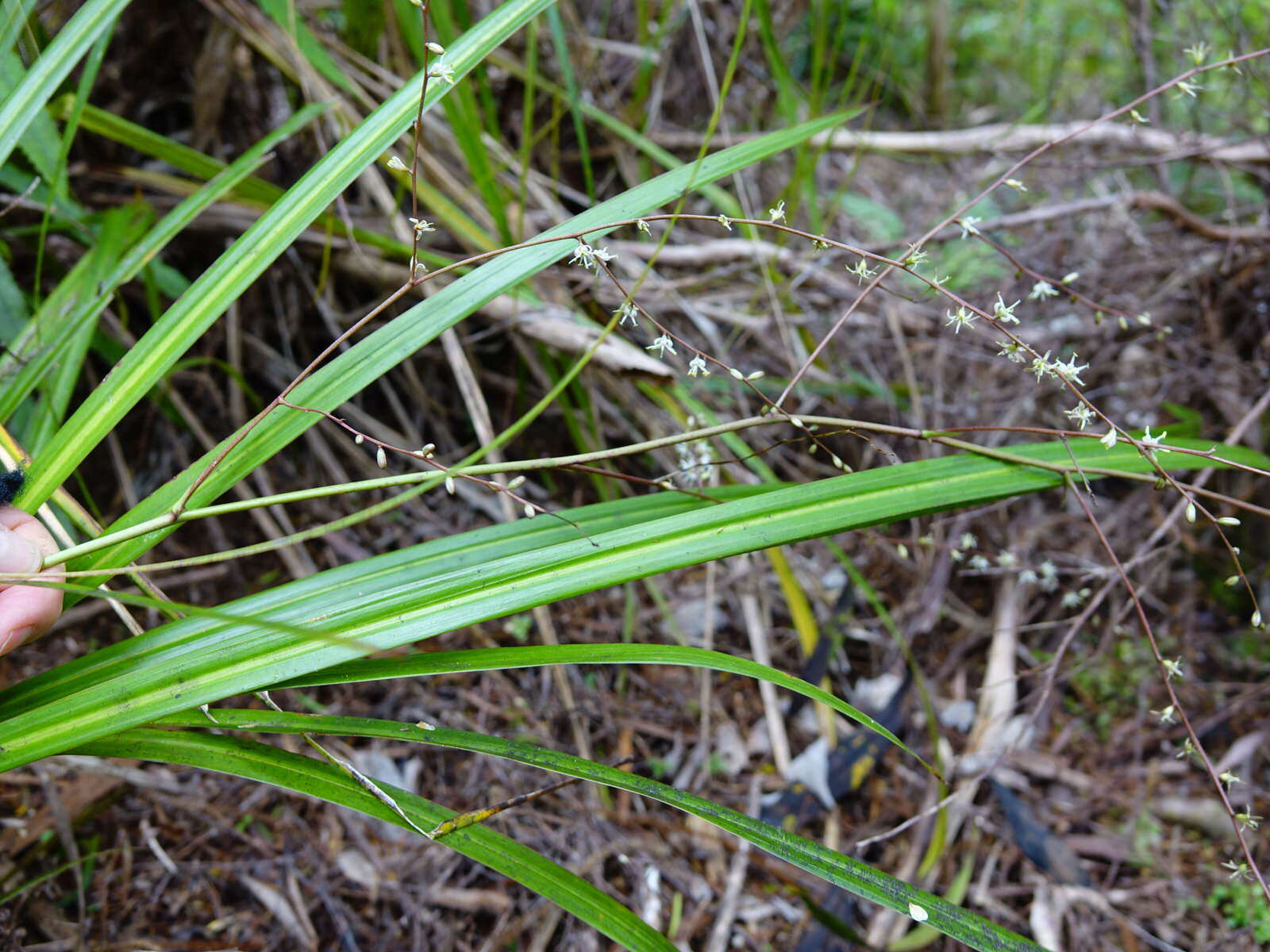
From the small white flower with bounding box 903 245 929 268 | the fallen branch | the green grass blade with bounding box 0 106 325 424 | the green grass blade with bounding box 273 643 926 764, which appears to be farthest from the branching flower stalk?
the fallen branch

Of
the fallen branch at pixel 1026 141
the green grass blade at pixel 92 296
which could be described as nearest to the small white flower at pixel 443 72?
the green grass blade at pixel 92 296

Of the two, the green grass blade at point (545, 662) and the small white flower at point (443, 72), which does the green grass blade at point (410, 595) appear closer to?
the green grass blade at point (545, 662)

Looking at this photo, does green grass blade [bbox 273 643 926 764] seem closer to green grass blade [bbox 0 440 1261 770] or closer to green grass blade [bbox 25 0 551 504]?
green grass blade [bbox 0 440 1261 770]

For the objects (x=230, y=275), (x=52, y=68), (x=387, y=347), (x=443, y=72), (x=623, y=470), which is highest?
(x=52, y=68)

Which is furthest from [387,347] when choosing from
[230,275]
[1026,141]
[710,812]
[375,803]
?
[1026,141]

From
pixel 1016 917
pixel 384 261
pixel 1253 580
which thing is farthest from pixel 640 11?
pixel 1016 917

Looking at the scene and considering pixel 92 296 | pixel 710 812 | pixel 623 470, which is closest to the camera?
pixel 710 812

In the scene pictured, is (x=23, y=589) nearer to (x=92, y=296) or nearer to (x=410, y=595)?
(x=410, y=595)
